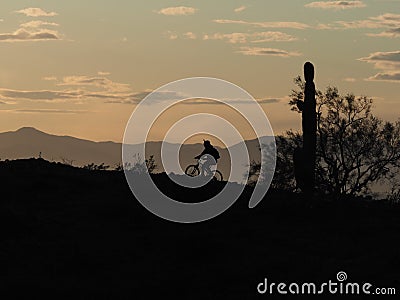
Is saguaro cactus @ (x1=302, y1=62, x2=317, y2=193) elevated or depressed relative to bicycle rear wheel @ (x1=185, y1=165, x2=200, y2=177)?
elevated

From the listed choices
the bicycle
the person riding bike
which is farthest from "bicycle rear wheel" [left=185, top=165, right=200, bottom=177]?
the person riding bike

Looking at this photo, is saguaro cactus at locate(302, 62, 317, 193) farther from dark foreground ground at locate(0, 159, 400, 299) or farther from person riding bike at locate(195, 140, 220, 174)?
person riding bike at locate(195, 140, 220, 174)

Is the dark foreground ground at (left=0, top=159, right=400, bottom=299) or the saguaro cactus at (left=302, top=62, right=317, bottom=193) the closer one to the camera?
the dark foreground ground at (left=0, top=159, right=400, bottom=299)

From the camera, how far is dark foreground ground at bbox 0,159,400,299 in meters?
29.9

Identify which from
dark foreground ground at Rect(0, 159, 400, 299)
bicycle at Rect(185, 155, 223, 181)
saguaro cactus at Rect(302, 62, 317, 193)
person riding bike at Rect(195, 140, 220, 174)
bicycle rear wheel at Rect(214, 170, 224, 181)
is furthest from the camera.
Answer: saguaro cactus at Rect(302, 62, 317, 193)

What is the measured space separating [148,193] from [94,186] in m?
2.42

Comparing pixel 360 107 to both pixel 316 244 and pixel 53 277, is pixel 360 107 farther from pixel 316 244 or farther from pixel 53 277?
pixel 53 277

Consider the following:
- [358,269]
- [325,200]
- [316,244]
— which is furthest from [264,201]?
[358,269]

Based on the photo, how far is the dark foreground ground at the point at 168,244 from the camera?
29922 millimetres

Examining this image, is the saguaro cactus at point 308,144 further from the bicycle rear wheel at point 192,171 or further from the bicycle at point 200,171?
the bicycle rear wheel at point 192,171

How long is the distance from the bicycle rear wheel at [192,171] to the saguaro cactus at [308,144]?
4886 millimetres

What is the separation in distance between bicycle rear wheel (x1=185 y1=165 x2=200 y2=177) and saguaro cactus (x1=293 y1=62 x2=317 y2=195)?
192 inches

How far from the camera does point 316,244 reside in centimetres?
3516

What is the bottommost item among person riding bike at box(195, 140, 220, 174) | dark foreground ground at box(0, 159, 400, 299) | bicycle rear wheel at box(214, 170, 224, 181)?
dark foreground ground at box(0, 159, 400, 299)
